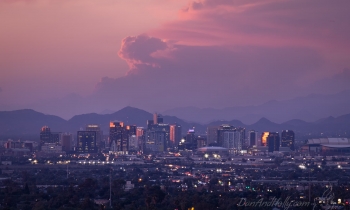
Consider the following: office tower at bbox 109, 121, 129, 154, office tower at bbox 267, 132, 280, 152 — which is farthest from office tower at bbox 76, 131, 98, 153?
office tower at bbox 267, 132, 280, 152

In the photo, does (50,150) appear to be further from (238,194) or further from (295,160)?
Answer: (238,194)

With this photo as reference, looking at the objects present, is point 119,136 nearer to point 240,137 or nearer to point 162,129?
point 162,129

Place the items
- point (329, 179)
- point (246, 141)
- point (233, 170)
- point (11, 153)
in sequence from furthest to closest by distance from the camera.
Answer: point (246, 141) → point (11, 153) → point (233, 170) → point (329, 179)

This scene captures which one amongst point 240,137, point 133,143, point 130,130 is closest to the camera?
point 133,143

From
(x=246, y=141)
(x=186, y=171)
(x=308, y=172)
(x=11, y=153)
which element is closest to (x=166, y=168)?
(x=186, y=171)

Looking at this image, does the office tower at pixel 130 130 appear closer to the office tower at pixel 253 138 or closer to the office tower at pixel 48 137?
the office tower at pixel 48 137

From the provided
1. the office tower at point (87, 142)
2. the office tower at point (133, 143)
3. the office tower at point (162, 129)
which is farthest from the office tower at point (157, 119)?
the office tower at point (87, 142)

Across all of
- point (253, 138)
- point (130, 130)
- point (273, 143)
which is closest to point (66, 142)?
point (130, 130)
